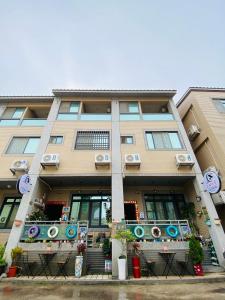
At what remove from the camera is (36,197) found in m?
10.3

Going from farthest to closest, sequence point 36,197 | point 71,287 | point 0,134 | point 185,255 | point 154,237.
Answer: point 0,134
point 36,197
point 154,237
point 185,255
point 71,287

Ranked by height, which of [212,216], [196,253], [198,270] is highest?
[212,216]

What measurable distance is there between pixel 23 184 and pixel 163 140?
29.9 ft

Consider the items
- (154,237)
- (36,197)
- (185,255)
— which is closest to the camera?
(185,255)

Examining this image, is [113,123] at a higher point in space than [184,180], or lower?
higher

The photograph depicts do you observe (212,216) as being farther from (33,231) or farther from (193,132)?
(33,231)

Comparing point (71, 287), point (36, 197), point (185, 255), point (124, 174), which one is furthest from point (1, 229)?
point (185, 255)

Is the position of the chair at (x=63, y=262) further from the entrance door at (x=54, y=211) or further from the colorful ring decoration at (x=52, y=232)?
the entrance door at (x=54, y=211)

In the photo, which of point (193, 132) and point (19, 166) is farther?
point (193, 132)

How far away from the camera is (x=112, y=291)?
5723 mm

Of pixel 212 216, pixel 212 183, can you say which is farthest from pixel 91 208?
pixel 212 183

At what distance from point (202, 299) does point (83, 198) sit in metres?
8.56

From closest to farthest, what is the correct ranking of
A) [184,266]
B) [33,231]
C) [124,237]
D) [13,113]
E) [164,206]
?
1. [184,266]
2. [124,237]
3. [33,231]
4. [164,206]
5. [13,113]

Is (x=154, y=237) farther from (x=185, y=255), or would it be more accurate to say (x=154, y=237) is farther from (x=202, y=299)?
(x=202, y=299)
